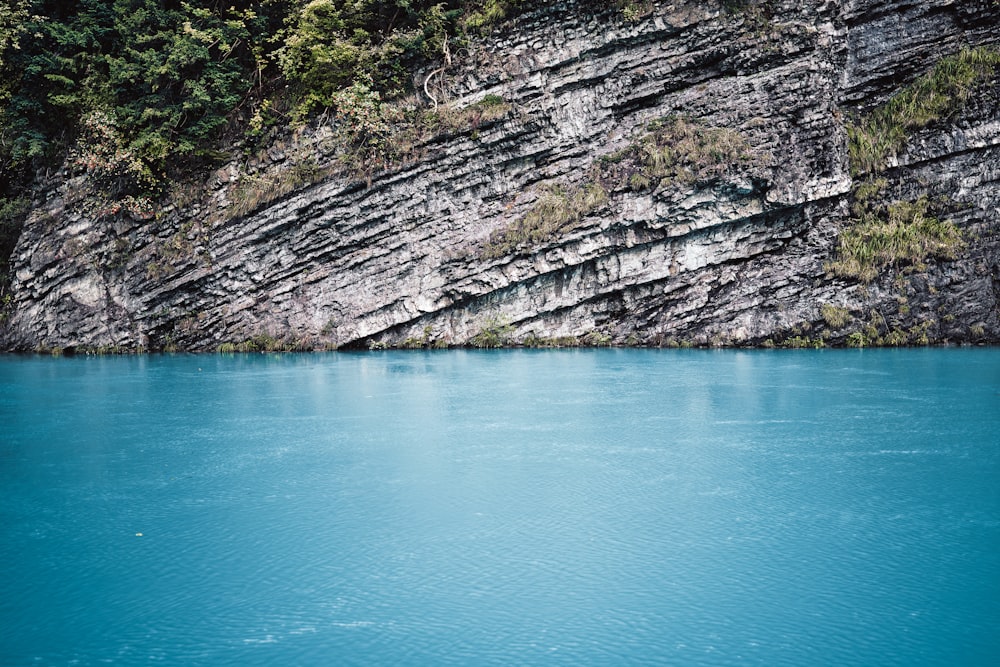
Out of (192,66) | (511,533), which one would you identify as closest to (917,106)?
(511,533)

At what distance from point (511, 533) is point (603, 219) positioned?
14443mm

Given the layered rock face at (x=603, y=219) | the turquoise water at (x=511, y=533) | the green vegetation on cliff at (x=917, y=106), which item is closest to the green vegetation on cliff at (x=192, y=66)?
the layered rock face at (x=603, y=219)

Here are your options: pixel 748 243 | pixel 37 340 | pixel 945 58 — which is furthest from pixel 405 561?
pixel 37 340

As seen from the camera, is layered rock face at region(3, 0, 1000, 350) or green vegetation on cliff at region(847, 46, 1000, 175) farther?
green vegetation on cliff at region(847, 46, 1000, 175)

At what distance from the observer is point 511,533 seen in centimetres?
487

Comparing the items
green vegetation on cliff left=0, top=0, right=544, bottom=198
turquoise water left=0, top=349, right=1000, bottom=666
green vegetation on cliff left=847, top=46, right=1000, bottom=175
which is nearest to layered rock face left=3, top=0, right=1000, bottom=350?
green vegetation on cliff left=847, top=46, right=1000, bottom=175

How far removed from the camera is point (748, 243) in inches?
722

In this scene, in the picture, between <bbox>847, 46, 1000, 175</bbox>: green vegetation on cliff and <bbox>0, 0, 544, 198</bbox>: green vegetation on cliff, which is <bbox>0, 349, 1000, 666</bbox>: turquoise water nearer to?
<bbox>847, 46, 1000, 175</bbox>: green vegetation on cliff

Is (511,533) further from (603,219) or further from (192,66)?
(192,66)

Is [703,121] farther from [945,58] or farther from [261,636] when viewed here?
[261,636]

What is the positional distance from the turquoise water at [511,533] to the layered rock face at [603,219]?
323 inches

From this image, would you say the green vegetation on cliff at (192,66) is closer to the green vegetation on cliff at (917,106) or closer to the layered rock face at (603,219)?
the layered rock face at (603,219)

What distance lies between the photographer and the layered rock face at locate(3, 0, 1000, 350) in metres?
17.6

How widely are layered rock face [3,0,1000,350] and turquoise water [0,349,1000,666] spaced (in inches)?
323
